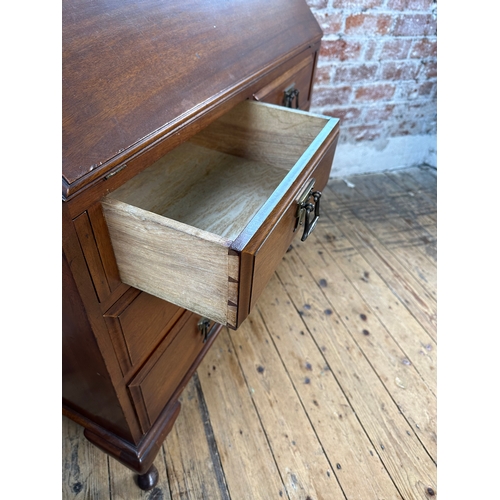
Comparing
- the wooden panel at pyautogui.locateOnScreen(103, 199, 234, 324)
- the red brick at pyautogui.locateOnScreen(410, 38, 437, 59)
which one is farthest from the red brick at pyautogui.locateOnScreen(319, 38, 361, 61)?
the wooden panel at pyautogui.locateOnScreen(103, 199, 234, 324)

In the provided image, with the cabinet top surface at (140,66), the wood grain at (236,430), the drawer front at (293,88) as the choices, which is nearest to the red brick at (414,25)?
the drawer front at (293,88)

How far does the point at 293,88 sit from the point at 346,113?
80 cm

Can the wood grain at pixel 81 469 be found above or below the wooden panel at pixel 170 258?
below

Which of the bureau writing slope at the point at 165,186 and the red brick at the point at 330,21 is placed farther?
the red brick at the point at 330,21

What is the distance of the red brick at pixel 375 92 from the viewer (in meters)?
1.62

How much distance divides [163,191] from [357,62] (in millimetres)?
1154

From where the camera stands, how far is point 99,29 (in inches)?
20.3

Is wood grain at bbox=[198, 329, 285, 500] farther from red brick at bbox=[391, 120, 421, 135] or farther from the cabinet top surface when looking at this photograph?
red brick at bbox=[391, 120, 421, 135]

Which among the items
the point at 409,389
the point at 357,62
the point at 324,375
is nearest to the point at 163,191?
the point at 324,375

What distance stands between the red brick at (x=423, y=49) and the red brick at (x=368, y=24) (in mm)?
165

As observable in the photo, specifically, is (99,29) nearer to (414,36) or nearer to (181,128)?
(181,128)

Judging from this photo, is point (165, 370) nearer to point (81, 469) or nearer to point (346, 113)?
point (81, 469)

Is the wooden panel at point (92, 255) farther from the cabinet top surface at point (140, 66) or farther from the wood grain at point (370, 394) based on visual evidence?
the wood grain at point (370, 394)

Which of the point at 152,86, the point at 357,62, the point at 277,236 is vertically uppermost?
the point at 152,86
